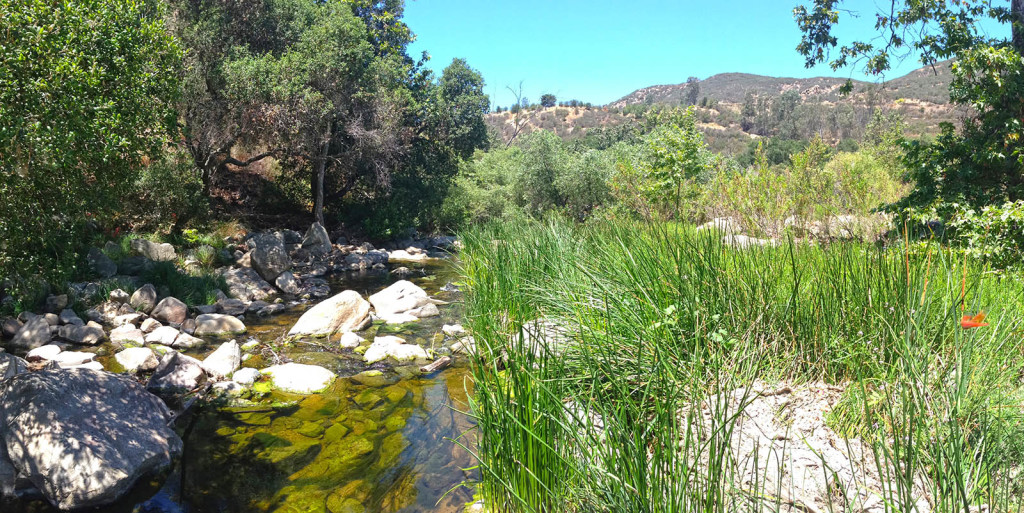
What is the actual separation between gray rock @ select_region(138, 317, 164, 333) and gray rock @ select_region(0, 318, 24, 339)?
1.34 m

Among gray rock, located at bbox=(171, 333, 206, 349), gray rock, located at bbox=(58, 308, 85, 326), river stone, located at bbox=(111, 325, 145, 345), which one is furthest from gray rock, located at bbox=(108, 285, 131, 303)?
gray rock, located at bbox=(171, 333, 206, 349)

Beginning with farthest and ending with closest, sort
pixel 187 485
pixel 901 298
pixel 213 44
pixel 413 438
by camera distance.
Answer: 1. pixel 213 44
2. pixel 413 438
3. pixel 187 485
4. pixel 901 298

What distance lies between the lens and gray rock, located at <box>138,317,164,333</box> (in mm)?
7425

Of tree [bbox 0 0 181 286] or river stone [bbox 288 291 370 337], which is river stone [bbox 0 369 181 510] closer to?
tree [bbox 0 0 181 286]

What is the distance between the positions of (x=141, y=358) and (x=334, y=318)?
246 cm

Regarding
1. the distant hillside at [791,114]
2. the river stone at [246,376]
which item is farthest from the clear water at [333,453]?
the distant hillside at [791,114]

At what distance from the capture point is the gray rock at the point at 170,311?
816 cm

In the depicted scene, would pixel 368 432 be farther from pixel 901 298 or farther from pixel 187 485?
pixel 901 298

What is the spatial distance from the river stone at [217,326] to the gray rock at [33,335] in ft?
5.61

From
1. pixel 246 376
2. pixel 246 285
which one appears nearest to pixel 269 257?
pixel 246 285

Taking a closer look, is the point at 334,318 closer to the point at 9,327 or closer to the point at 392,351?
the point at 392,351

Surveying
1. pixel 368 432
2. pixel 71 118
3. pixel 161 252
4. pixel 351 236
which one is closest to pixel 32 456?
pixel 368 432

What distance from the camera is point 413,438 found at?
4508 mm

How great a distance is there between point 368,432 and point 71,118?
4.29 metres
